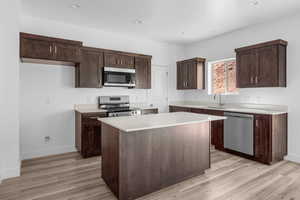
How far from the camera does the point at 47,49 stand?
10.7 feet

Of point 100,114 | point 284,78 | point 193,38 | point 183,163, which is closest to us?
point 183,163

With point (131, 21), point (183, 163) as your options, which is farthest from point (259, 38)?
point (183, 163)

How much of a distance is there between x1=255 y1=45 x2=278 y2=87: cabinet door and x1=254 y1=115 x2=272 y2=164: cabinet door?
0.70 metres

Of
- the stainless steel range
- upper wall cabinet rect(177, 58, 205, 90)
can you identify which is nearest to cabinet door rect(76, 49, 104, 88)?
the stainless steel range

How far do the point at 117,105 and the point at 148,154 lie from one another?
8.19 feet

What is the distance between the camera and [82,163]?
3.26m

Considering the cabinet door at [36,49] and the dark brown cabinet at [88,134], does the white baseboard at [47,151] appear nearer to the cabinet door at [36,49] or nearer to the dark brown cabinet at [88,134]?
the dark brown cabinet at [88,134]

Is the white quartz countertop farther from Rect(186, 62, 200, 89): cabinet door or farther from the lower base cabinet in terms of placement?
Rect(186, 62, 200, 89): cabinet door

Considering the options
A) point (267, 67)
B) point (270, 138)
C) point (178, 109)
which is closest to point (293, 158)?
point (270, 138)

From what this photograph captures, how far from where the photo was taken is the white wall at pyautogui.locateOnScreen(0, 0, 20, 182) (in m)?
2.63

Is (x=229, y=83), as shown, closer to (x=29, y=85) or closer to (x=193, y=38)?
(x=193, y=38)

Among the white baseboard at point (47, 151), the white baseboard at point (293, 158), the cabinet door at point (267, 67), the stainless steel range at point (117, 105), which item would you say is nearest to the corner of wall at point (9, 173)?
the white baseboard at point (47, 151)

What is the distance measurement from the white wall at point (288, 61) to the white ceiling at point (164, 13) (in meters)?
0.22

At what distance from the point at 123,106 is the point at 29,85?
203 cm
